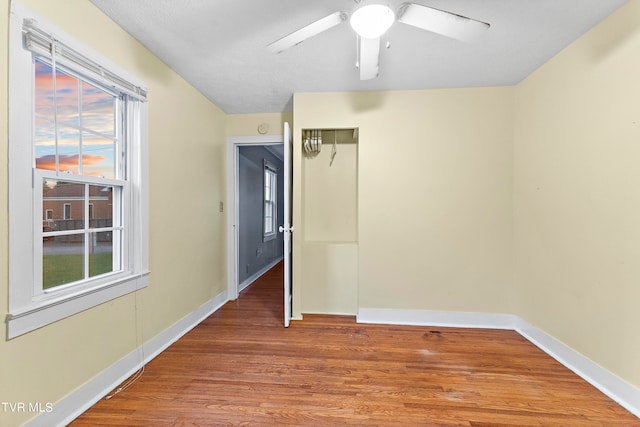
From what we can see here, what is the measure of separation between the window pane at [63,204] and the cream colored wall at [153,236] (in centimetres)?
23

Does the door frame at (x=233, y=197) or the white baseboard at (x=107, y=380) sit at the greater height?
the door frame at (x=233, y=197)

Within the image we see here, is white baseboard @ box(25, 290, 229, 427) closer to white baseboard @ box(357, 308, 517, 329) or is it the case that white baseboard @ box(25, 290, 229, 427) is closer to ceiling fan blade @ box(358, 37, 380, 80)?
white baseboard @ box(357, 308, 517, 329)

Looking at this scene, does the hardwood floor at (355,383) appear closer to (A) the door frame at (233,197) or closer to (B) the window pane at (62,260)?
(B) the window pane at (62,260)

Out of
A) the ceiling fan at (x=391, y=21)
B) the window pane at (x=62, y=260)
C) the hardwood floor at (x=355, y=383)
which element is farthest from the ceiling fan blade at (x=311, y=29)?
the hardwood floor at (x=355, y=383)

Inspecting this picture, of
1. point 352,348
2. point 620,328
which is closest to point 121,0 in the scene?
point 352,348

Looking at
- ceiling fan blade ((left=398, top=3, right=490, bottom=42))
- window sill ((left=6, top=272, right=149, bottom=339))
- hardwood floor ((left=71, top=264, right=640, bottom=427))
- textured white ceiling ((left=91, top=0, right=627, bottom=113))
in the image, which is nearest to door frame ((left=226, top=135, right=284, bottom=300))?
textured white ceiling ((left=91, top=0, right=627, bottom=113))

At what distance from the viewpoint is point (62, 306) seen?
1460 mm

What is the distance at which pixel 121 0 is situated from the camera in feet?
5.24

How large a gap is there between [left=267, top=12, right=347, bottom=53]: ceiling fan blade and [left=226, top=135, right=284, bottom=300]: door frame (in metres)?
2.02

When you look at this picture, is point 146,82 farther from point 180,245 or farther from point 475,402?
point 475,402

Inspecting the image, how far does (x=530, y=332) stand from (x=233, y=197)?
3.55 m

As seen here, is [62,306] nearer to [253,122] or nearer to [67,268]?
[67,268]

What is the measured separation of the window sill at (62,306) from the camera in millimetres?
1267

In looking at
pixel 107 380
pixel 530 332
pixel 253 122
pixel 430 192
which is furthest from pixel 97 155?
pixel 530 332
